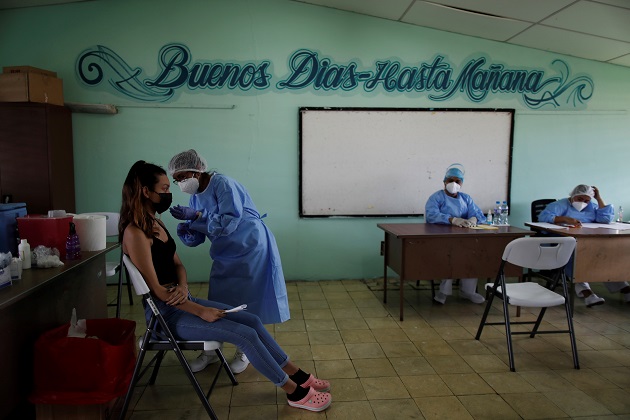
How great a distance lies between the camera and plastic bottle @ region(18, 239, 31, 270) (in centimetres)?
201

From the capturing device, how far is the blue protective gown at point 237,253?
2.52m

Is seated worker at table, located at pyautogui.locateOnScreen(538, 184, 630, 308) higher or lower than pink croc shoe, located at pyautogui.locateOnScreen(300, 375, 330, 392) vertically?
higher

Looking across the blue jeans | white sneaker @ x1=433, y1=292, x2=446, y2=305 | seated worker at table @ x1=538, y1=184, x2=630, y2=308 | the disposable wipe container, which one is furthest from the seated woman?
seated worker at table @ x1=538, y1=184, x2=630, y2=308

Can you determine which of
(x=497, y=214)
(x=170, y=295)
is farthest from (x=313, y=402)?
(x=497, y=214)

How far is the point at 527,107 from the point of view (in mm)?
4715

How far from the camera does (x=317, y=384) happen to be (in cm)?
234

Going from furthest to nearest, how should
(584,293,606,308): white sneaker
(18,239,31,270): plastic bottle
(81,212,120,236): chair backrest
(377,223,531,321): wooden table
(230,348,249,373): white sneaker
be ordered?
(584,293,606,308): white sneaker < (81,212,120,236): chair backrest < (377,223,531,321): wooden table < (230,348,249,373): white sneaker < (18,239,31,270): plastic bottle

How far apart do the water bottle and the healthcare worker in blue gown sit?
9.22 feet

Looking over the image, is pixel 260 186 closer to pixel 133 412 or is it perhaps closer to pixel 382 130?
pixel 382 130

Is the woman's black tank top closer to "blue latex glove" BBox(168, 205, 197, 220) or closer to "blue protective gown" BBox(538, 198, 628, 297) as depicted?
"blue latex glove" BBox(168, 205, 197, 220)

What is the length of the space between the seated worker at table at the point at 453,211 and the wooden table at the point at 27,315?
9.52 feet

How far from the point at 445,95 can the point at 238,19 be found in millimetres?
Result: 2374

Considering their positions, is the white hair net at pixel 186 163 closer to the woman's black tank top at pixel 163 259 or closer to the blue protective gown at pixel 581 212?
the woman's black tank top at pixel 163 259

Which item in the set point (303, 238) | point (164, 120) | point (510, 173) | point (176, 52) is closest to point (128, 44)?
point (176, 52)
